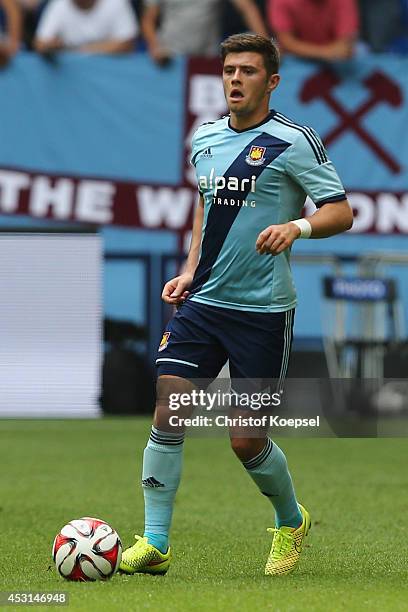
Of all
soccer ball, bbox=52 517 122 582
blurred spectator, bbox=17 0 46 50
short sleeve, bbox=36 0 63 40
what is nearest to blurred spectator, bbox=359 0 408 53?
short sleeve, bbox=36 0 63 40

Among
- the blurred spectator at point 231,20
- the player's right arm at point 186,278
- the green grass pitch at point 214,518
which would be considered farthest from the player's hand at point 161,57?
the player's right arm at point 186,278

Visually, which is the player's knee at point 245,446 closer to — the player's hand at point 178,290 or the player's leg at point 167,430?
the player's leg at point 167,430

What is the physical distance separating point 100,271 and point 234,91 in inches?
356

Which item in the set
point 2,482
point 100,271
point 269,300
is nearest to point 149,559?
point 269,300

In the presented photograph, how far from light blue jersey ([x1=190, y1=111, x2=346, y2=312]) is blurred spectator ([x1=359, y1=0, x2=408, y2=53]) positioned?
34.9 feet

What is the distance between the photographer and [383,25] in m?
16.3

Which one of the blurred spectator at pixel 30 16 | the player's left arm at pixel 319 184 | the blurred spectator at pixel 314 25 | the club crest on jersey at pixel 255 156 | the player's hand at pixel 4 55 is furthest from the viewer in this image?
the blurred spectator at pixel 30 16

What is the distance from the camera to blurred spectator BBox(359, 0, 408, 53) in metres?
16.3

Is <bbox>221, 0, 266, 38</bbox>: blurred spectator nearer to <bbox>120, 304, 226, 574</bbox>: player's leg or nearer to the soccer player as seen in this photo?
the soccer player

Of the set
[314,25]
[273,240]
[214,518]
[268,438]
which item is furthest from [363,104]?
[273,240]

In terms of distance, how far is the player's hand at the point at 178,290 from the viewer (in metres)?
6.09

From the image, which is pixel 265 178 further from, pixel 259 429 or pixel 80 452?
pixel 80 452

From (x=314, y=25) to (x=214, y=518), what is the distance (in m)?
8.84

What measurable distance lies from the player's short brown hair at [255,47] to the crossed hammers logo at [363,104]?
30.4ft
